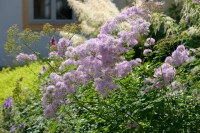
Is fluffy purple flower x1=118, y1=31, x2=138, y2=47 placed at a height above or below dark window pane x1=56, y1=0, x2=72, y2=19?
above

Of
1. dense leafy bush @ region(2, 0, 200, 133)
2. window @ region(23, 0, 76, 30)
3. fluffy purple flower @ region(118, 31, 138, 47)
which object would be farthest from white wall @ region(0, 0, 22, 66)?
fluffy purple flower @ region(118, 31, 138, 47)

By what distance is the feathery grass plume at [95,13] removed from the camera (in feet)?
16.8

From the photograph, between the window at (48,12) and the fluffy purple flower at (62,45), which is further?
the window at (48,12)

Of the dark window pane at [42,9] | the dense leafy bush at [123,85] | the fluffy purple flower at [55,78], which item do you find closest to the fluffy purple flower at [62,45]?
the dense leafy bush at [123,85]

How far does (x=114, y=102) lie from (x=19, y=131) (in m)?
1.32

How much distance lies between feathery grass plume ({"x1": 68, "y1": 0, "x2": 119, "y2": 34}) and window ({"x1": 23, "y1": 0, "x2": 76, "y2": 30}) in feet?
22.2

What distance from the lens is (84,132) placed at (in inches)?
176

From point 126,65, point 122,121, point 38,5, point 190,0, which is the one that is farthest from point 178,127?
point 38,5

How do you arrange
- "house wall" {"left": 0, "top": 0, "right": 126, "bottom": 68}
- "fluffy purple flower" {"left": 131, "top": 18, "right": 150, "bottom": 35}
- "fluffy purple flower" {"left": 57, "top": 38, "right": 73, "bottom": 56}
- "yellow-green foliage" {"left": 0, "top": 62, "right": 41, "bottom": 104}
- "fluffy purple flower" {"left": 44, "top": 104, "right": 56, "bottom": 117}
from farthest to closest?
"house wall" {"left": 0, "top": 0, "right": 126, "bottom": 68} → "yellow-green foliage" {"left": 0, "top": 62, "right": 41, "bottom": 104} → "fluffy purple flower" {"left": 57, "top": 38, "right": 73, "bottom": 56} → "fluffy purple flower" {"left": 131, "top": 18, "right": 150, "bottom": 35} → "fluffy purple flower" {"left": 44, "top": 104, "right": 56, "bottom": 117}

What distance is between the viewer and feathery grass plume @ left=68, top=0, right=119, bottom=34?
5.12m

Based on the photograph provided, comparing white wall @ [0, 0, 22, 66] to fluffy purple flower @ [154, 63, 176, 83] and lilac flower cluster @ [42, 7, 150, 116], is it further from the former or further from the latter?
fluffy purple flower @ [154, 63, 176, 83]

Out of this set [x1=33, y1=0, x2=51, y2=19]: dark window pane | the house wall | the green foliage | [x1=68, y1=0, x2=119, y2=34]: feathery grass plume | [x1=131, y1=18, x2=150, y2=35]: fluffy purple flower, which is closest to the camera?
[x1=131, y1=18, x2=150, y2=35]: fluffy purple flower

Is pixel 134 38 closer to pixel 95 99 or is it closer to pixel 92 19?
pixel 95 99

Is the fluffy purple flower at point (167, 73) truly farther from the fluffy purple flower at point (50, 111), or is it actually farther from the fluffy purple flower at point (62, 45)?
the fluffy purple flower at point (62, 45)
